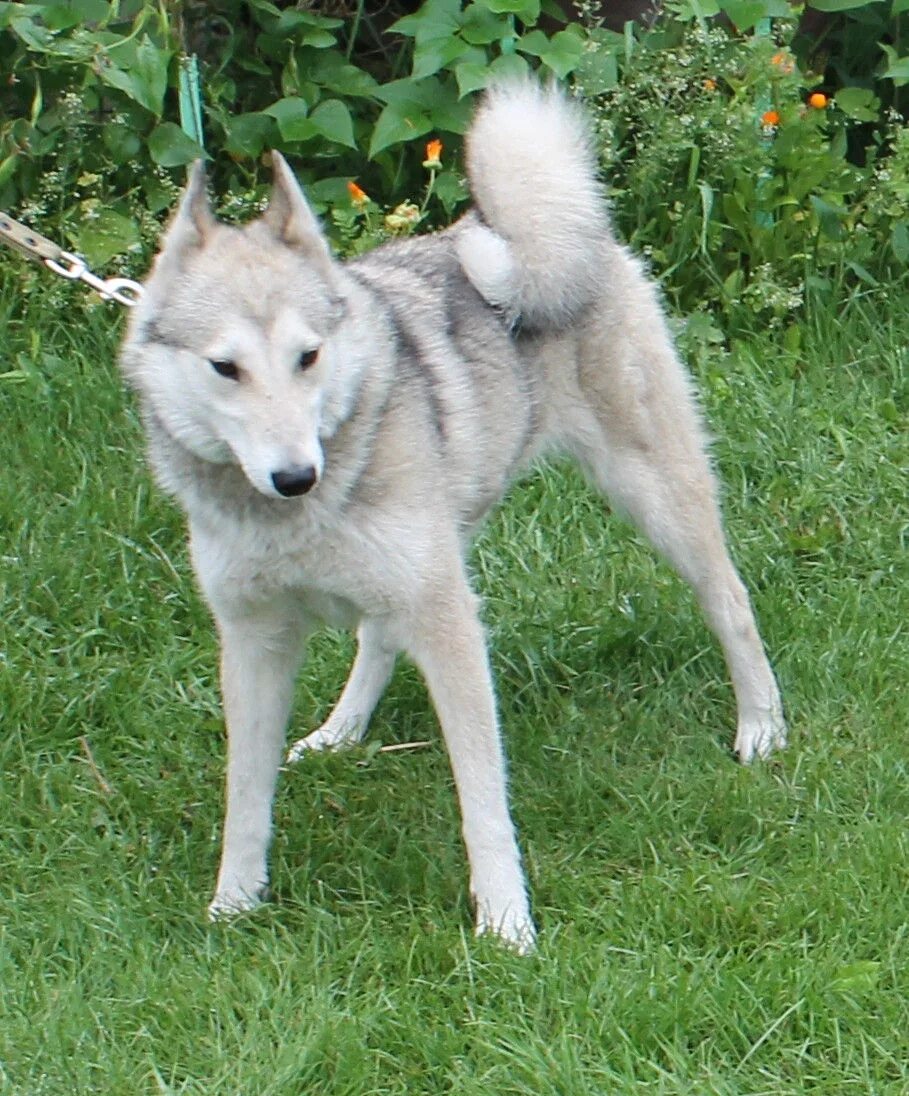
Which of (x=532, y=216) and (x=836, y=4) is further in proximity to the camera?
(x=836, y=4)

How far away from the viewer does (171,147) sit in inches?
205

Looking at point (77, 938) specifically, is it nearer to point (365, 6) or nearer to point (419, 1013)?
point (419, 1013)

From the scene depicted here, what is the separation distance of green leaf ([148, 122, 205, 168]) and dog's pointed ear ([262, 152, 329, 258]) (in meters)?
2.10

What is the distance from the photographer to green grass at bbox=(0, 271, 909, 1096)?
2924mm

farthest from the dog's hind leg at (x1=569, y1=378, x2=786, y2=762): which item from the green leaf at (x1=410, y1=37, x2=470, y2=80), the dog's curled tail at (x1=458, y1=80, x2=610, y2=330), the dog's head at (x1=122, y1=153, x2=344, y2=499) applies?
the green leaf at (x1=410, y1=37, x2=470, y2=80)

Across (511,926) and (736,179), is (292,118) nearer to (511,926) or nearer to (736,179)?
(736,179)

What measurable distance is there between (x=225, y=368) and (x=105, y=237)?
7.70 ft

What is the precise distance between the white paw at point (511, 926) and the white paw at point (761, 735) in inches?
31.5

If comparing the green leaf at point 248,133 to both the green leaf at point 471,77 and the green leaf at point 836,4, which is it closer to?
the green leaf at point 471,77

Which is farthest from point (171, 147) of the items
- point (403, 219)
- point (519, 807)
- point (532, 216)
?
point (519, 807)

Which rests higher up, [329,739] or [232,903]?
[232,903]

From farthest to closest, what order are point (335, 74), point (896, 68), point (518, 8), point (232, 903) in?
point (335, 74) < point (896, 68) < point (518, 8) < point (232, 903)

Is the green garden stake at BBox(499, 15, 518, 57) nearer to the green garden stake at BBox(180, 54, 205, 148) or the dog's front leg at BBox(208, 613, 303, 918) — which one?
the green garden stake at BBox(180, 54, 205, 148)

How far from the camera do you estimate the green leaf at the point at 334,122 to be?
523 centimetres
